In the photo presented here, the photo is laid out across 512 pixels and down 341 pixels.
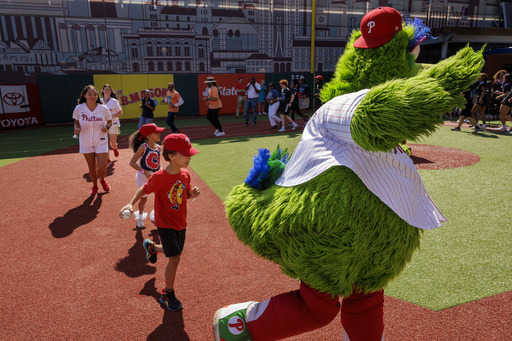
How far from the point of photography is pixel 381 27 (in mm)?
1952

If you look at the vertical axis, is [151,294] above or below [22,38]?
below

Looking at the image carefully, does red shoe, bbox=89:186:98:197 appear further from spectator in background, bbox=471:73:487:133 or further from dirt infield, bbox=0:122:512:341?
spectator in background, bbox=471:73:487:133

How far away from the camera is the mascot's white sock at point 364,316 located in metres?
2.06

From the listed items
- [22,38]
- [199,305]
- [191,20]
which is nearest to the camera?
[199,305]

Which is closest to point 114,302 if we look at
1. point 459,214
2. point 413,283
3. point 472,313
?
point 413,283

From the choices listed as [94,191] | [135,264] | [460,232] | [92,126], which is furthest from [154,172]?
[460,232]

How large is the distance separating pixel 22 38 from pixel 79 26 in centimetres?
441

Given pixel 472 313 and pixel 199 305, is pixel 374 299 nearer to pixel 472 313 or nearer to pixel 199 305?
pixel 472 313

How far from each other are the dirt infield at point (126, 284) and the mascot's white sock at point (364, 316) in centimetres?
89

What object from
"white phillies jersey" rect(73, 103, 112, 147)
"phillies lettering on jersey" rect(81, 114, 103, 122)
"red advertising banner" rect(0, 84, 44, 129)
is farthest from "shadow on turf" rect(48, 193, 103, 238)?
"red advertising banner" rect(0, 84, 44, 129)

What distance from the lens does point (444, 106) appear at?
152cm

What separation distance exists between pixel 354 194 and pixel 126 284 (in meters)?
2.94

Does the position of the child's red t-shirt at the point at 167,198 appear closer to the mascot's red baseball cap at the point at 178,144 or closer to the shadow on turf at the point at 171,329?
the mascot's red baseball cap at the point at 178,144

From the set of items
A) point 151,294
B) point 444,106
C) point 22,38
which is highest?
point 22,38
